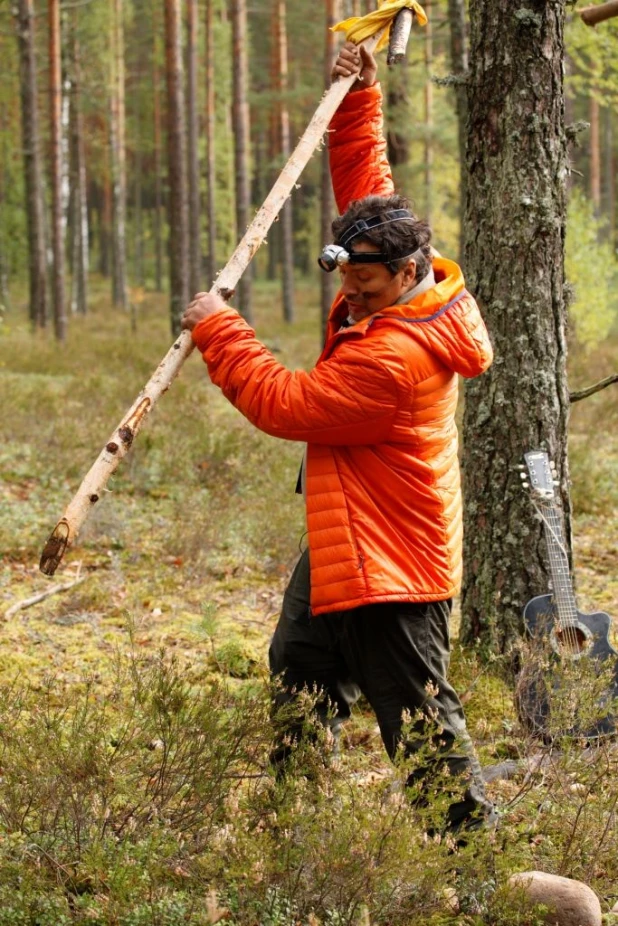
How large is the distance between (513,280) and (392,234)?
1.78 m

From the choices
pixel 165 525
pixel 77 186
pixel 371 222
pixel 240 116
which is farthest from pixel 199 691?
pixel 77 186

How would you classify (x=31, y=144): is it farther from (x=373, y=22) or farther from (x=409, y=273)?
(x=409, y=273)

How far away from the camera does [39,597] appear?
6.03 metres

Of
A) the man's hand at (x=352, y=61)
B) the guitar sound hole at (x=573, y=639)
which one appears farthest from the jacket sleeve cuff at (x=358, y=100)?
the guitar sound hole at (x=573, y=639)

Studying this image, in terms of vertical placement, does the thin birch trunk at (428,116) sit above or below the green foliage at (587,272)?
above

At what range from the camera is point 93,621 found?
5801 mm

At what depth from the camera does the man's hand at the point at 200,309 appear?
3312mm

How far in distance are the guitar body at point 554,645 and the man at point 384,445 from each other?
84cm

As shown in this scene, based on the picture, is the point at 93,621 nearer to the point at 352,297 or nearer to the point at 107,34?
the point at 352,297

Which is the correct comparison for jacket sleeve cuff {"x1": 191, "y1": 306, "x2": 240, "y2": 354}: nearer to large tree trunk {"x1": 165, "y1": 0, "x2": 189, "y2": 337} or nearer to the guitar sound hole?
the guitar sound hole

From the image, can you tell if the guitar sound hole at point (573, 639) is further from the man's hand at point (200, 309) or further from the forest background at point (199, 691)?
the man's hand at point (200, 309)

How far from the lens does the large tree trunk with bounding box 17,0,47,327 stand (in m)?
18.4

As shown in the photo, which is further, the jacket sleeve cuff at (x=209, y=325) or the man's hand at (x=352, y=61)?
the man's hand at (x=352, y=61)

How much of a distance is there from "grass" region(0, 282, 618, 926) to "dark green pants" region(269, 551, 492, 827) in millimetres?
178
